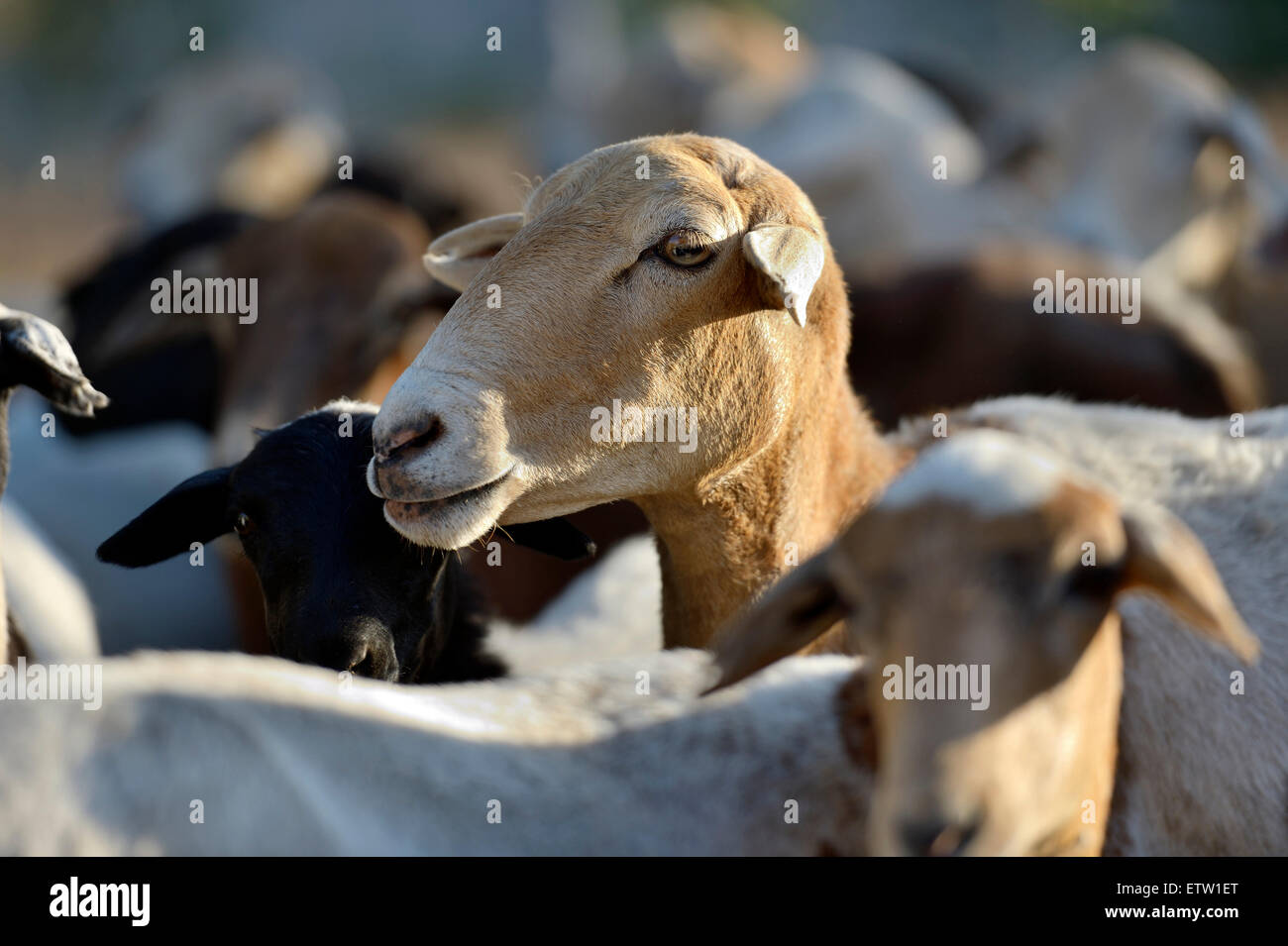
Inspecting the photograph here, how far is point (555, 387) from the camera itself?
9.67ft

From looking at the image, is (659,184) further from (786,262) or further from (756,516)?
(756,516)

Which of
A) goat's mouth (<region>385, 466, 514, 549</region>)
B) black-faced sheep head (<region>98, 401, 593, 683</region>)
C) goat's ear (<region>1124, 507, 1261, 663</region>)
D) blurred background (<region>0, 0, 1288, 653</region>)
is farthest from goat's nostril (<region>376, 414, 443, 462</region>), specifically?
goat's ear (<region>1124, 507, 1261, 663</region>)

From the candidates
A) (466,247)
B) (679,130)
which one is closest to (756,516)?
(466,247)

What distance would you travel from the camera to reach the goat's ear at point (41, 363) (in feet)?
9.34

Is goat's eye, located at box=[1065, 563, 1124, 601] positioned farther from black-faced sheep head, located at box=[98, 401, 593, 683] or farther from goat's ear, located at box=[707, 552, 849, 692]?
black-faced sheep head, located at box=[98, 401, 593, 683]

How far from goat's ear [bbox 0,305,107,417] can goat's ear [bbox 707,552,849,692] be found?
4.53ft

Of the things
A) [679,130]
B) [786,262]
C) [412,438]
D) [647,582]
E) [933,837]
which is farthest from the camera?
[679,130]

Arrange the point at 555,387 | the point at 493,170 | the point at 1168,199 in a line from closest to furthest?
the point at 555,387, the point at 1168,199, the point at 493,170

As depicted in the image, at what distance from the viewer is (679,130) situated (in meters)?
11.9

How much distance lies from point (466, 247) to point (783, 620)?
173cm
